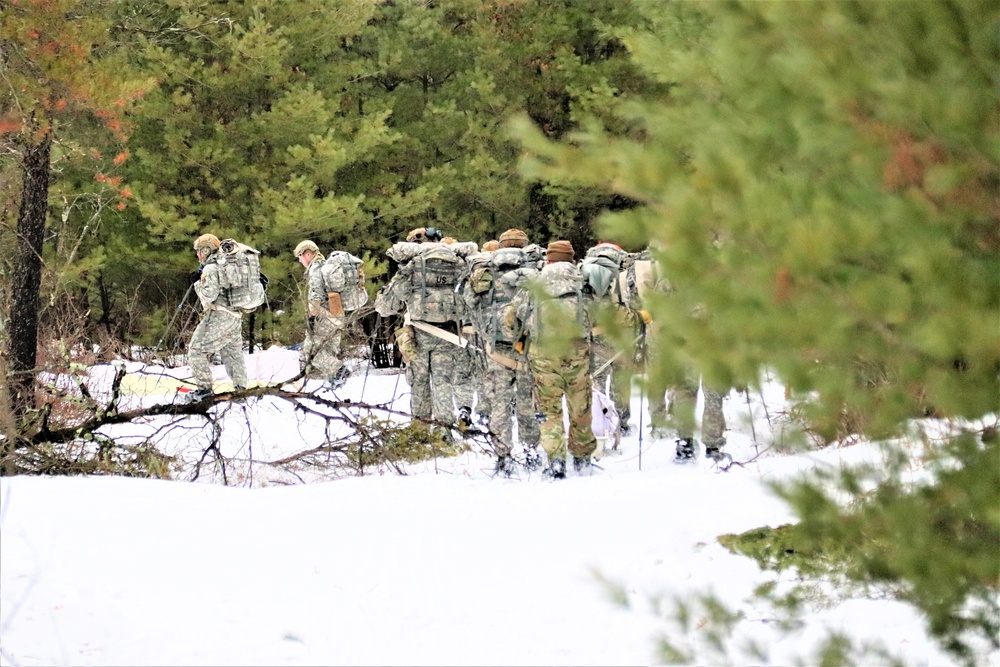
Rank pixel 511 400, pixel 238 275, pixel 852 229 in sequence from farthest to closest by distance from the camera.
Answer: pixel 238 275 < pixel 511 400 < pixel 852 229

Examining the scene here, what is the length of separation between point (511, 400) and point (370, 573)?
3786 mm

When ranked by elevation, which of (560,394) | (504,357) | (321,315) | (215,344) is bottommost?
(560,394)

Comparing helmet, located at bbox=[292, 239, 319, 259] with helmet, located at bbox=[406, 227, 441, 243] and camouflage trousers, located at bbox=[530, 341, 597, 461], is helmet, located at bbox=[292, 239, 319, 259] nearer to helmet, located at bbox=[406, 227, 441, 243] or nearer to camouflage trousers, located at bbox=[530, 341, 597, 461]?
helmet, located at bbox=[406, 227, 441, 243]

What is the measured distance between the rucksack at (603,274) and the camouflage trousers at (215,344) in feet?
15.1

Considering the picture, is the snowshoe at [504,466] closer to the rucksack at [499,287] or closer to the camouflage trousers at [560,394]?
the camouflage trousers at [560,394]

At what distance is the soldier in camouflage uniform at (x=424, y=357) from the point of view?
9250 millimetres

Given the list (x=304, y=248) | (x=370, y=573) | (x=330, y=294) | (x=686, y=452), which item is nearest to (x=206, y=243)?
(x=304, y=248)

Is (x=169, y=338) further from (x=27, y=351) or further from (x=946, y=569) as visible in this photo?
(x=946, y=569)

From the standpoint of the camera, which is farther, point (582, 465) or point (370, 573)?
point (582, 465)

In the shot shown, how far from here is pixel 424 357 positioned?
368 inches

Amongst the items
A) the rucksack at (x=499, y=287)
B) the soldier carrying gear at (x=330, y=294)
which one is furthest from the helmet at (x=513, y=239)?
the soldier carrying gear at (x=330, y=294)

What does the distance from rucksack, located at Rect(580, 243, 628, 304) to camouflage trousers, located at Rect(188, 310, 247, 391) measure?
4.61m

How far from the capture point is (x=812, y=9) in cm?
203

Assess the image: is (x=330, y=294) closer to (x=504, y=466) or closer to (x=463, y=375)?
(x=463, y=375)
